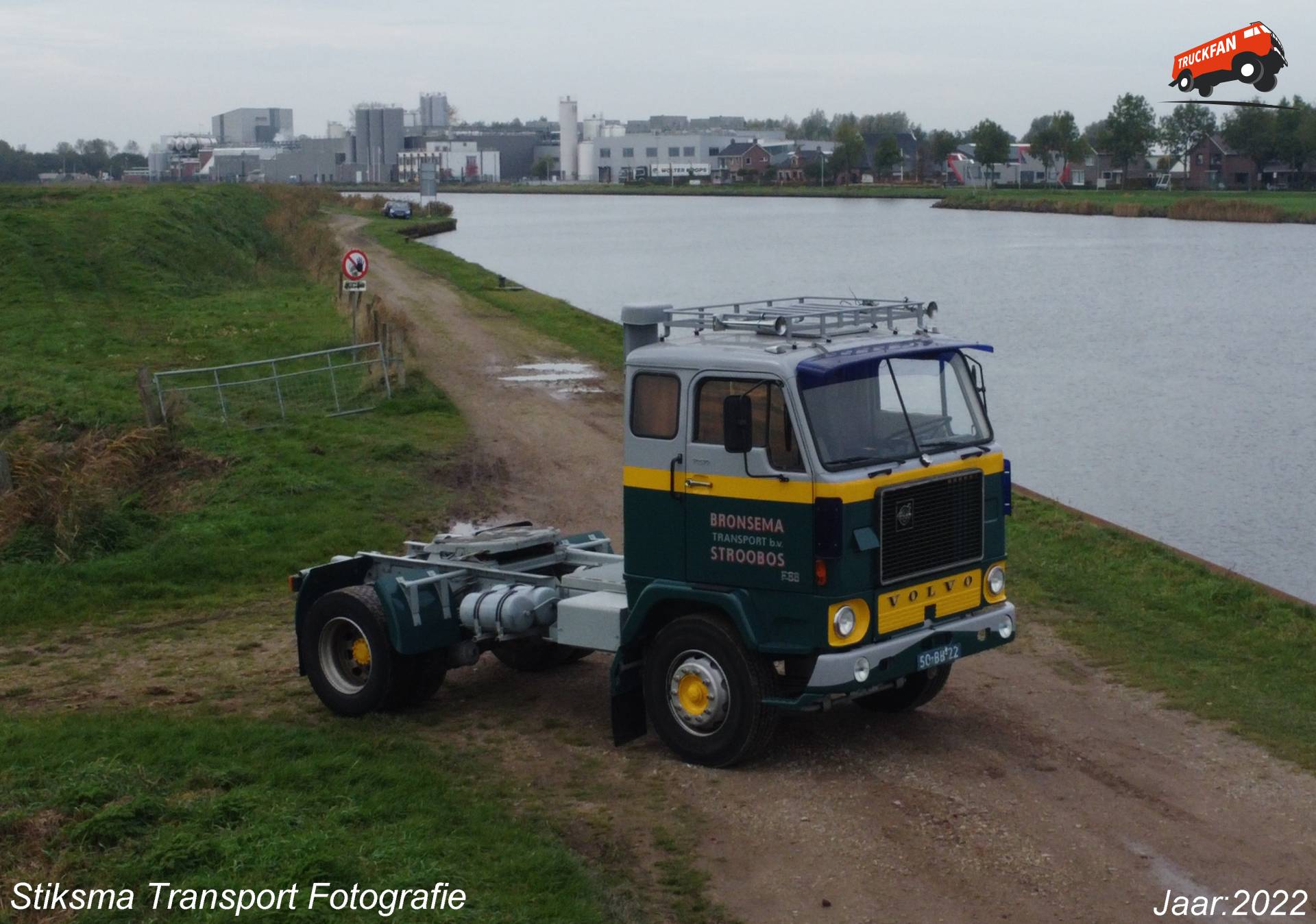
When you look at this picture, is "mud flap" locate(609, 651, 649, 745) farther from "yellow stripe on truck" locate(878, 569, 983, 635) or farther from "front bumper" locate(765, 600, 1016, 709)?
"yellow stripe on truck" locate(878, 569, 983, 635)

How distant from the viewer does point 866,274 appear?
59.1m

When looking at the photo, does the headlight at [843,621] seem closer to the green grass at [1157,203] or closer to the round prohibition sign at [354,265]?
the round prohibition sign at [354,265]

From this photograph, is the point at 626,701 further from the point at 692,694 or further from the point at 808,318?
the point at 808,318

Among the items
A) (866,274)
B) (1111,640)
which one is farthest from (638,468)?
(866,274)

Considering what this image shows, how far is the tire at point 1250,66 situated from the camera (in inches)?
1741

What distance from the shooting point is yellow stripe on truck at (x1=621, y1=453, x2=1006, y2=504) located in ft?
29.7

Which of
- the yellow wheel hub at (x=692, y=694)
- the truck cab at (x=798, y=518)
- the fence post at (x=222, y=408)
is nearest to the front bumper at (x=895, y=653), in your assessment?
the truck cab at (x=798, y=518)

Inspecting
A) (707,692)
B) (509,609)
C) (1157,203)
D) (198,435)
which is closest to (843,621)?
(707,692)

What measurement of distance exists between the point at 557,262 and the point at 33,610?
196ft

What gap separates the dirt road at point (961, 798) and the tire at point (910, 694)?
0.12 metres

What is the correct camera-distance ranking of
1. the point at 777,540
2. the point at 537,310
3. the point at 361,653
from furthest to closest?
the point at 537,310 < the point at 361,653 < the point at 777,540

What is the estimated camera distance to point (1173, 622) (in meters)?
13.6

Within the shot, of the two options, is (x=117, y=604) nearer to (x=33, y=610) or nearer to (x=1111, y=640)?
(x=33, y=610)

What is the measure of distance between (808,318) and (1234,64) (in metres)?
40.2
